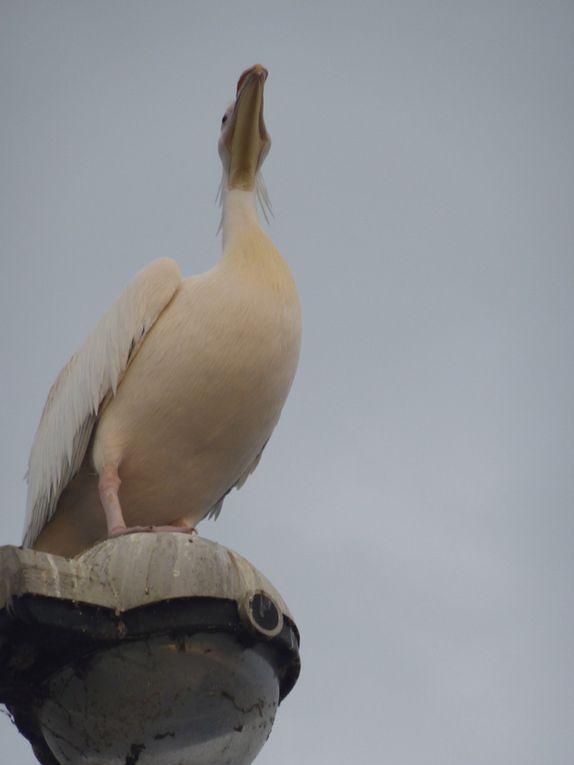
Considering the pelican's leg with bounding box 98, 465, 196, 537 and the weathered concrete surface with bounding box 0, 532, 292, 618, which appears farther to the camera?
the pelican's leg with bounding box 98, 465, 196, 537

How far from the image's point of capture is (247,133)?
8.38 m

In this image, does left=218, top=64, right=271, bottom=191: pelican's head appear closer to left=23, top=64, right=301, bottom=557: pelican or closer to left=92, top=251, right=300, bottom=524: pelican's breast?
left=23, top=64, right=301, bottom=557: pelican

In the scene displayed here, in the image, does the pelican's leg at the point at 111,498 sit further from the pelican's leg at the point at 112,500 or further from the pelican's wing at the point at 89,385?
the pelican's wing at the point at 89,385

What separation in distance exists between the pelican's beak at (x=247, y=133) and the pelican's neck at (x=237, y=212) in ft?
0.26

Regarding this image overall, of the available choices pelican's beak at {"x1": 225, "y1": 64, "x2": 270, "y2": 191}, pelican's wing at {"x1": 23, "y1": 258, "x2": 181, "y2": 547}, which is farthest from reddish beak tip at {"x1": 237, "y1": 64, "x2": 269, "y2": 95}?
pelican's wing at {"x1": 23, "y1": 258, "x2": 181, "y2": 547}

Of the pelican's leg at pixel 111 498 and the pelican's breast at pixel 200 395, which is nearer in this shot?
the pelican's leg at pixel 111 498

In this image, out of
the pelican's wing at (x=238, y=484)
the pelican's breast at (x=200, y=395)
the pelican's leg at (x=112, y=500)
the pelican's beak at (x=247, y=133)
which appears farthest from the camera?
the pelican's beak at (x=247, y=133)

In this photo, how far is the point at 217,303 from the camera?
7207 mm

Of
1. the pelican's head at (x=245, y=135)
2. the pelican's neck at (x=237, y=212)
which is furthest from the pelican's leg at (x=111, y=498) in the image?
the pelican's head at (x=245, y=135)

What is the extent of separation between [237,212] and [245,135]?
1.80 ft

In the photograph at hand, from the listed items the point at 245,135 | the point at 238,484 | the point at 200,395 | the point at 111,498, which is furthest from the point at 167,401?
the point at 245,135

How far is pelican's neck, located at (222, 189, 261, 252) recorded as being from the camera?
8055 mm

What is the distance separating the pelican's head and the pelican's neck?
7cm

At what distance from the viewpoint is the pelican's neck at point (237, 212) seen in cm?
805
